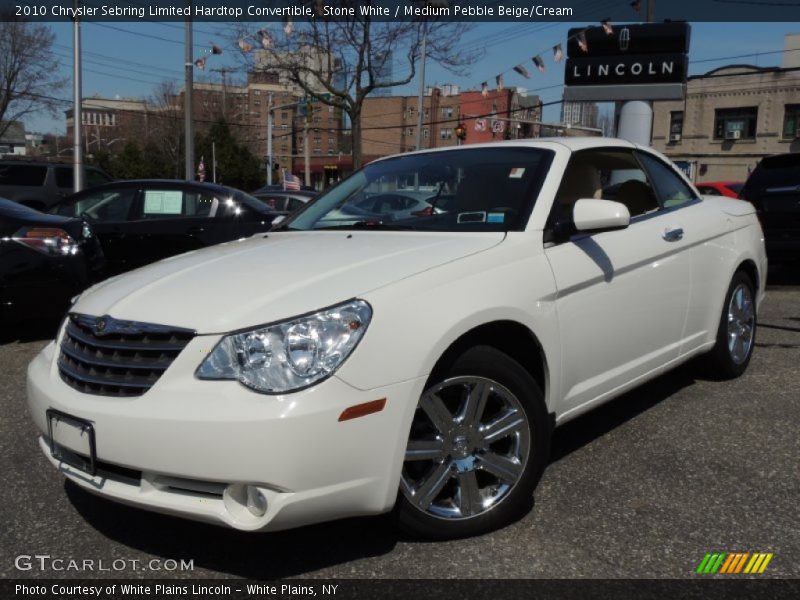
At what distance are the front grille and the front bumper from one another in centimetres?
4

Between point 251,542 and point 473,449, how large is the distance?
0.91 m

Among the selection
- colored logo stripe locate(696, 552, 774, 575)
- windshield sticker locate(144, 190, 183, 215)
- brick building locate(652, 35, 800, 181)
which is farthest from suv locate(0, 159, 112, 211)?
brick building locate(652, 35, 800, 181)

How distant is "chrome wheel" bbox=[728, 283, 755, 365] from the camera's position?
473cm

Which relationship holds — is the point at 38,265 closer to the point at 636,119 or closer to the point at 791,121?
the point at 636,119

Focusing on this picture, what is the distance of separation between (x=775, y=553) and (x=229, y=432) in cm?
197

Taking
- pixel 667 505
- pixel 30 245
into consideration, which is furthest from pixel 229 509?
pixel 30 245

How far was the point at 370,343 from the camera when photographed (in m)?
2.36

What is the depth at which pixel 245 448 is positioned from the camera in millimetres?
2227

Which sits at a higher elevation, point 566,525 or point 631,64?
point 631,64

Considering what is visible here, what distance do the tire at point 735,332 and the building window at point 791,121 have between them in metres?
40.8

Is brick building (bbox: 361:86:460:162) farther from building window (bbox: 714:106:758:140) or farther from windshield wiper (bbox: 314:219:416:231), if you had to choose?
windshield wiper (bbox: 314:219:416:231)

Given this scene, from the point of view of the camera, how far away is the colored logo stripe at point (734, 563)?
255 centimetres

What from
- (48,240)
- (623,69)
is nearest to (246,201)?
(48,240)

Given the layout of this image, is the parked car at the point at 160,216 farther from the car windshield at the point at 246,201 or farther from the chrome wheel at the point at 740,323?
the chrome wheel at the point at 740,323
